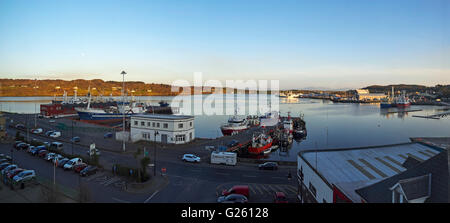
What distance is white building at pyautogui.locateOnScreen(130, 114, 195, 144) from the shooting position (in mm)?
18062

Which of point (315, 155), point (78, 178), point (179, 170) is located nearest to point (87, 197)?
point (78, 178)

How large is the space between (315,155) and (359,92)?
130 meters

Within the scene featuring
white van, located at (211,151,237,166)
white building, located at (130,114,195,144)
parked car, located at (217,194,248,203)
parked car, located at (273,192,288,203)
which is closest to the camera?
parked car, located at (217,194,248,203)

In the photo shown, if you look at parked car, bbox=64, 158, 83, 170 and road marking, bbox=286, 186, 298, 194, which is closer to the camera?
road marking, bbox=286, 186, 298, 194

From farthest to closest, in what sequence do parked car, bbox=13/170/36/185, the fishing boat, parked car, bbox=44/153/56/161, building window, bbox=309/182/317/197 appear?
the fishing boat
parked car, bbox=44/153/56/161
parked car, bbox=13/170/36/185
building window, bbox=309/182/317/197

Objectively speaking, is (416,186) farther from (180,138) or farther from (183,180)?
(180,138)

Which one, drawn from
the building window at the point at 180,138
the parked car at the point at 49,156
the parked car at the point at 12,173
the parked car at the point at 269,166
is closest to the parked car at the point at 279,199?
the parked car at the point at 269,166

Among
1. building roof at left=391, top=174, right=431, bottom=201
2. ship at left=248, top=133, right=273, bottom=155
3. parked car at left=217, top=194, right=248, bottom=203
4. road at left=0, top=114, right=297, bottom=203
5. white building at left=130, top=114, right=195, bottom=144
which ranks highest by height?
building roof at left=391, top=174, right=431, bottom=201

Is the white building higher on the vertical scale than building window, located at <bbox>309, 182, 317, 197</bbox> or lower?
higher

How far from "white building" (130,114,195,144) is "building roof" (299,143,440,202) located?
1129 centimetres

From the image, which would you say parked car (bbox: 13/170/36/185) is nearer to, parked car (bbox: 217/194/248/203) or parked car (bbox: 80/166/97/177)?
parked car (bbox: 80/166/97/177)

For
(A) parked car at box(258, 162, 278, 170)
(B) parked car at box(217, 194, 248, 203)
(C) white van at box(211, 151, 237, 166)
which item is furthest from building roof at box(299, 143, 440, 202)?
(C) white van at box(211, 151, 237, 166)
